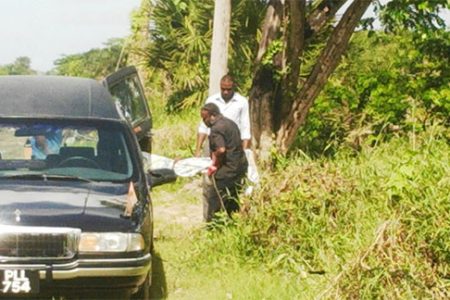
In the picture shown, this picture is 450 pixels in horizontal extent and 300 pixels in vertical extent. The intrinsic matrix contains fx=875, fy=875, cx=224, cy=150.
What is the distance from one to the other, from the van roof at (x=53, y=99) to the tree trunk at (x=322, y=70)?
4.05 metres

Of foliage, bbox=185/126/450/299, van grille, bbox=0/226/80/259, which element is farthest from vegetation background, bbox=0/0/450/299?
van grille, bbox=0/226/80/259

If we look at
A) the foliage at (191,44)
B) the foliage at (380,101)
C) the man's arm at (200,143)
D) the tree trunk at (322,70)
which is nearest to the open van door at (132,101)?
the man's arm at (200,143)

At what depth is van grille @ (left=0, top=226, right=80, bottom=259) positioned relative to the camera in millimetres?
5953

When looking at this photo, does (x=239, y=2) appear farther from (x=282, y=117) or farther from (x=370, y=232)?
(x=370, y=232)

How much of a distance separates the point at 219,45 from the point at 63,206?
514 cm

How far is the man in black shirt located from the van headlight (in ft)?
8.91

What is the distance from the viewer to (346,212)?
799cm

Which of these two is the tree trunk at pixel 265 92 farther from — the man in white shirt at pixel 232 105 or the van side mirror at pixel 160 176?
the van side mirror at pixel 160 176

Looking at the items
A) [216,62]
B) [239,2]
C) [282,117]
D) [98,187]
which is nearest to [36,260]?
[98,187]

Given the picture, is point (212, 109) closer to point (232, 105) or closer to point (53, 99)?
point (232, 105)

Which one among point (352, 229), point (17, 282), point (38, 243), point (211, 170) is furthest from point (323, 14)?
point (17, 282)

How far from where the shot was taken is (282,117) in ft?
38.9

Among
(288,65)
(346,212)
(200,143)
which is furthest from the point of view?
(288,65)

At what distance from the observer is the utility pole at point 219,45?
10859mm
